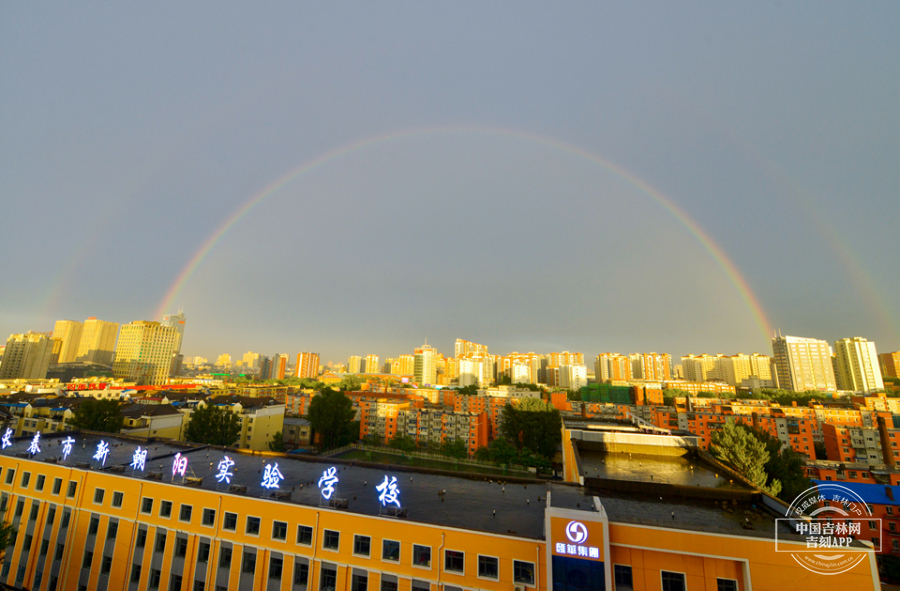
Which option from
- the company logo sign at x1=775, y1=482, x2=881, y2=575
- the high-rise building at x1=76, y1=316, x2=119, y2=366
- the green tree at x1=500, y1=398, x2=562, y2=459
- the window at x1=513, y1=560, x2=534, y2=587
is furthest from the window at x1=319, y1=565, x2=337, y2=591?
the high-rise building at x1=76, y1=316, x2=119, y2=366

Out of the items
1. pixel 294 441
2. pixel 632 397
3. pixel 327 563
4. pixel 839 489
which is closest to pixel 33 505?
pixel 327 563

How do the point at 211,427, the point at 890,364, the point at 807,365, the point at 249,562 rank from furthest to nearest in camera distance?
the point at 890,364 → the point at 807,365 → the point at 211,427 → the point at 249,562

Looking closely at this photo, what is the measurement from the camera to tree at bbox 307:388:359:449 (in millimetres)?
44562

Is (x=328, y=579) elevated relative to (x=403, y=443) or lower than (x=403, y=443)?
elevated

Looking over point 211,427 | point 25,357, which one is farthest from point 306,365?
point 211,427

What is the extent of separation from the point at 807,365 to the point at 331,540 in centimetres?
13558

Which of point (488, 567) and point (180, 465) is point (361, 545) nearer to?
point (488, 567)

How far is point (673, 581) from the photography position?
9844 mm

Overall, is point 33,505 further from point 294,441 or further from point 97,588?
point 294,441

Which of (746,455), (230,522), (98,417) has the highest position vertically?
(746,455)

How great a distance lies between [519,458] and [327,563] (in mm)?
35212

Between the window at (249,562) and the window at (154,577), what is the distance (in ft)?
13.2

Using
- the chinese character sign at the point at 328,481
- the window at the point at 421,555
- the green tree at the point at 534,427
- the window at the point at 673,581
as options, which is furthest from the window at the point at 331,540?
the green tree at the point at 534,427

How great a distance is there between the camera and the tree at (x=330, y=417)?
44.6 m
